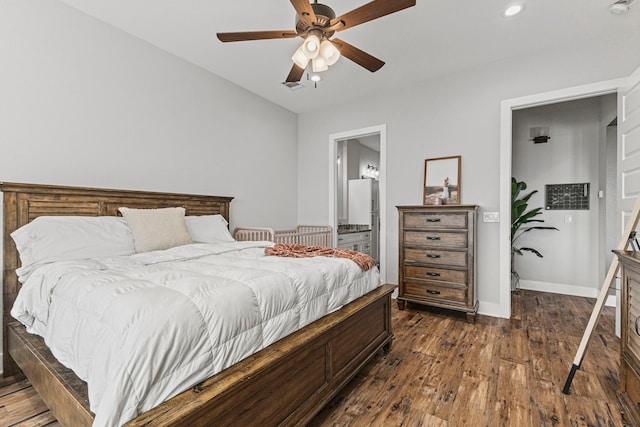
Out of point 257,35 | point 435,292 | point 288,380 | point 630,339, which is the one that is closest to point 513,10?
point 257,35

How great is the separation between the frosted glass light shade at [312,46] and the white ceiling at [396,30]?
647 millimetres

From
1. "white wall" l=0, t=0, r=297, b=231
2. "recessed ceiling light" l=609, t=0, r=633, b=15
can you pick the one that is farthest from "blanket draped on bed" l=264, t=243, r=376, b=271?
"recessed ceiling light" l=609, t=0, r=633, b=15

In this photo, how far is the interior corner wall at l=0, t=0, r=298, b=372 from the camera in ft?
7.20

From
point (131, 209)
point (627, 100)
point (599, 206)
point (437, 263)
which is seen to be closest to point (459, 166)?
point (437, 263)

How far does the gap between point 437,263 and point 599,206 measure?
260 centimetres

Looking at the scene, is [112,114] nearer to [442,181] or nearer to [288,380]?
[288,380]

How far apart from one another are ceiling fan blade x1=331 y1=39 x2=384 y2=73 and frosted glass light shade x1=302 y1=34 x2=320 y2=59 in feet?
0.67

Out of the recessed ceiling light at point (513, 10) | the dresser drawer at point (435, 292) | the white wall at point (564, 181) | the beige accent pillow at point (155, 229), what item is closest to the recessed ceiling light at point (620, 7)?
the recessed ceiling light at point (513, 10)

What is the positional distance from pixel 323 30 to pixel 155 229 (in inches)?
78.0

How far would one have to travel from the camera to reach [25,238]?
1955 millimetres

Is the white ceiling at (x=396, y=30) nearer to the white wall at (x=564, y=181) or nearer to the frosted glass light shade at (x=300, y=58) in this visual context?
the frosted glass light shade at (x=300, y=58)

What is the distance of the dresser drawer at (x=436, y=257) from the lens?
3164 millimetres

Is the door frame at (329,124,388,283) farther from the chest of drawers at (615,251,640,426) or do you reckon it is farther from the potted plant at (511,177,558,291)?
the chest of drawers at (615,251,640,426)

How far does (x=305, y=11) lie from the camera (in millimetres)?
1771
